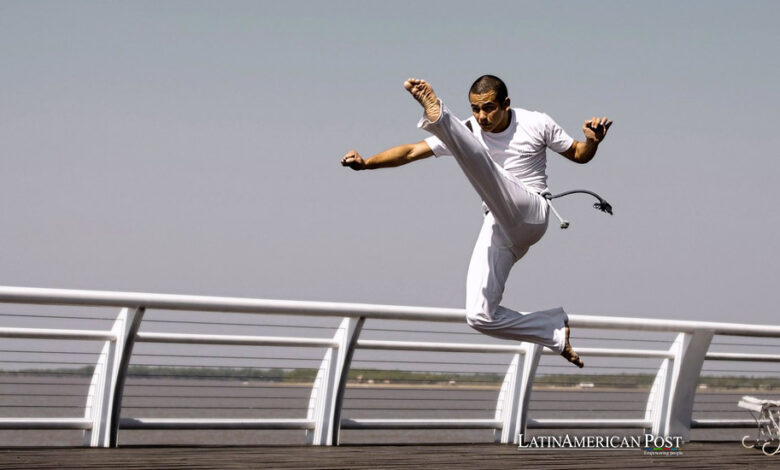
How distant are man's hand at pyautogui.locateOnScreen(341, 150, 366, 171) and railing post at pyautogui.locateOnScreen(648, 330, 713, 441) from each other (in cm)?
433

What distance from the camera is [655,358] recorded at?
32.7 ft

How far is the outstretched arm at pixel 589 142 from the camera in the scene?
6801 millimetres

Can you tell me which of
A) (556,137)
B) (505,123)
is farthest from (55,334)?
(556,137)

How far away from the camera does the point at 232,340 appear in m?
7.95

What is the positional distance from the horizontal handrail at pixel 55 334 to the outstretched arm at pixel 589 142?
332cm

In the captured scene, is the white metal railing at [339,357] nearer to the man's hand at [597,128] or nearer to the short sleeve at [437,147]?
the short sleeve at [437,147]

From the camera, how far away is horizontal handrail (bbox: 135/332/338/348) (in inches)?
303

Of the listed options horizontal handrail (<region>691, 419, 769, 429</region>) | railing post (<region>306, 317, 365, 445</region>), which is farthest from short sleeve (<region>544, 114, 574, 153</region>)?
horizontal handrail (<region>691, 419, 769, 429</region>)

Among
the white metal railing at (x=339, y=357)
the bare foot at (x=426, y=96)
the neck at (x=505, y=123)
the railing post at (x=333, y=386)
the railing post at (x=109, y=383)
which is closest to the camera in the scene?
the bare foot at (x=426, y=96)

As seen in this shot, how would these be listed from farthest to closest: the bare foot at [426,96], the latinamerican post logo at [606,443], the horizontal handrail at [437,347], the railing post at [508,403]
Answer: the railing post at [508,403]
the latinamerican post logo at [606,443]
the horizontal handrail at [437,347]
the bare foot at [426,96]

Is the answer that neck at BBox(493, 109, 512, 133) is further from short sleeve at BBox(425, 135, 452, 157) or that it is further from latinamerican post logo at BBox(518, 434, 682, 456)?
latinamerican post logo at BBox(518, 434, 682, 456)

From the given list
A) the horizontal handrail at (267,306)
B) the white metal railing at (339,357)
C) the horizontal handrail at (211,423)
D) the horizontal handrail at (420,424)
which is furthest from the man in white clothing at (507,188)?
the horizontal handrail at (211,423)

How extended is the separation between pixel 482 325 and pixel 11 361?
3.03m

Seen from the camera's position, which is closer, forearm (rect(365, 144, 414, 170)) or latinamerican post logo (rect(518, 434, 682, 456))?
forearm (rect(365, 144, 414, 170))
